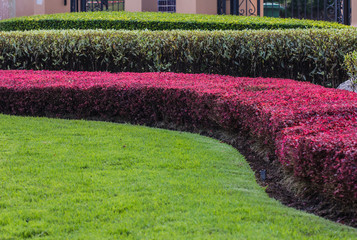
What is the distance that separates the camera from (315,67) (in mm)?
9258

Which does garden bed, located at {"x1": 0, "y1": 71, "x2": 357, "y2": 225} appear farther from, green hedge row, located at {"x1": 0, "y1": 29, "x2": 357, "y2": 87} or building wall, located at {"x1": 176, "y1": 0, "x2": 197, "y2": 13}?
building wall, located at {"x1": 176, "y1": 0, "x2": 197, "y2": 13}

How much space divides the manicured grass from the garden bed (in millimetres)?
346

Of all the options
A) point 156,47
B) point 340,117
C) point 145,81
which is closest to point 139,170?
point 340,117

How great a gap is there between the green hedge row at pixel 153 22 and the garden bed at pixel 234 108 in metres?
4.38

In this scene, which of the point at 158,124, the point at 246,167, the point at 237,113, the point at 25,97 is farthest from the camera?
the point at 25,97

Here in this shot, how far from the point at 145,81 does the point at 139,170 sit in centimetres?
308

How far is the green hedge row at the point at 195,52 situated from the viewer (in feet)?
30.2

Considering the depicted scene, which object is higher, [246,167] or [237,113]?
[237,113]

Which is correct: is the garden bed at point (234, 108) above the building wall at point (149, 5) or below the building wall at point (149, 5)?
below

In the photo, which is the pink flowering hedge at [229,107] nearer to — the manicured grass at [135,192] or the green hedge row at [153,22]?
the manicured grass at [135,192]

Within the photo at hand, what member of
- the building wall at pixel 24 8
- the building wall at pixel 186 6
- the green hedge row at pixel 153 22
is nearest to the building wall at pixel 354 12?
the green hedge row at pixel 153 22

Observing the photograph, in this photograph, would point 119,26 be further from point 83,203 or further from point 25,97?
point 83,203

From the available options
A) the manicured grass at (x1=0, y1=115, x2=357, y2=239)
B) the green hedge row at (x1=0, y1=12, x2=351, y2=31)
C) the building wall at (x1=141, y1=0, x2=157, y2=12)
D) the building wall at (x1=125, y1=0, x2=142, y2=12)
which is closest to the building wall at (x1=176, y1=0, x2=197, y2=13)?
the building wall at (x1=141, y1=0, x2=157, y2=12)

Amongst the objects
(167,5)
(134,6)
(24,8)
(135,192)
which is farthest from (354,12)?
(135,192)
